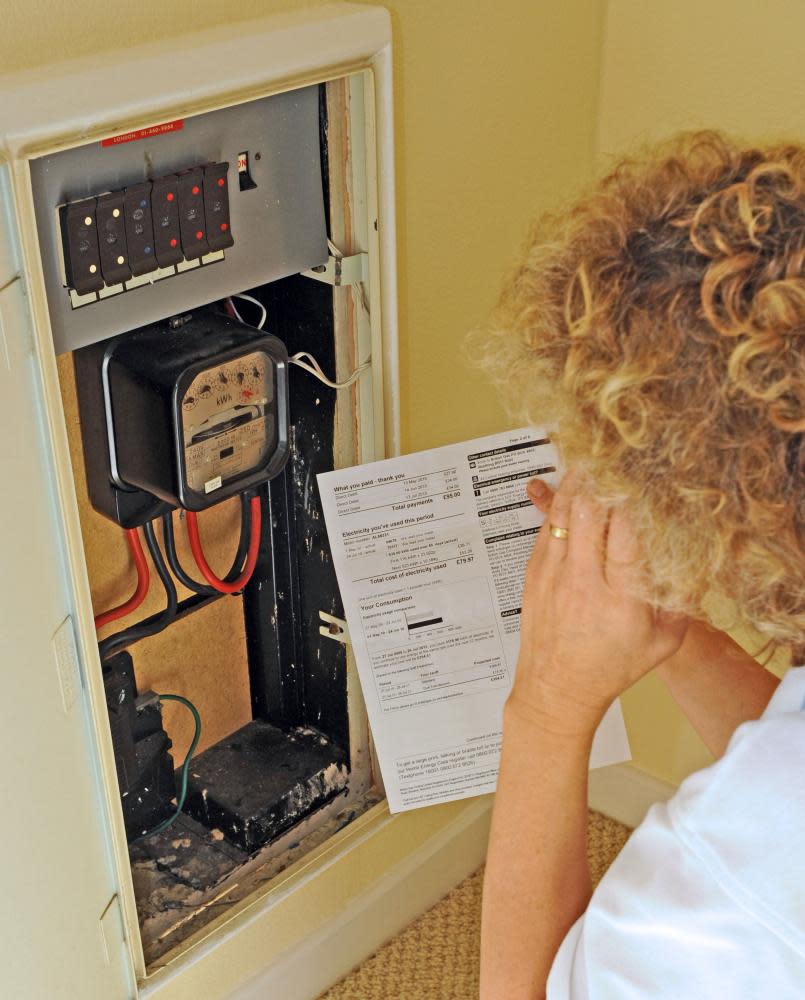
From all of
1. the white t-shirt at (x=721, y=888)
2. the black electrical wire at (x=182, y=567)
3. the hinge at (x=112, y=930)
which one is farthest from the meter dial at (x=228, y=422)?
the white t-shirt at (x=721, y=888)

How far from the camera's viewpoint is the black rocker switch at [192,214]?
1.05 metres

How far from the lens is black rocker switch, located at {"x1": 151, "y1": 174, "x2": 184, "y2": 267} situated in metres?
1.03

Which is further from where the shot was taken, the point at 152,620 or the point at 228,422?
the point at 152,620

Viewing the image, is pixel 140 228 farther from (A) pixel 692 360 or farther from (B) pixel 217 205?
(A) pixel 692 360

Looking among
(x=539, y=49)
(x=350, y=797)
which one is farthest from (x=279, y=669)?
(x=539, y=49)

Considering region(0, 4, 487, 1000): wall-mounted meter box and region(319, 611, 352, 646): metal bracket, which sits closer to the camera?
region(0, 4, 487, 1000): wall-mounted meter box

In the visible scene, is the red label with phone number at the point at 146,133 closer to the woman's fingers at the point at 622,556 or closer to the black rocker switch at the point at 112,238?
the black rocker switch at the point at 112,238

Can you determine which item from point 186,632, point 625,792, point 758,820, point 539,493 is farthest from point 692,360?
Answer: point 625,792

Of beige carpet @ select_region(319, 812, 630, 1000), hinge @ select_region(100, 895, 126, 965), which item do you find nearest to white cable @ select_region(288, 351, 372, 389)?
hinge @ select_region(100, 895, 126, 965)

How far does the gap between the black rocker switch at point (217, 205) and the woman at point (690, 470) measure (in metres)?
0.32

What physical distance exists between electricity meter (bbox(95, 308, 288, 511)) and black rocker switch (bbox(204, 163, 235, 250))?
0.11 m

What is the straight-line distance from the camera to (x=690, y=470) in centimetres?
79

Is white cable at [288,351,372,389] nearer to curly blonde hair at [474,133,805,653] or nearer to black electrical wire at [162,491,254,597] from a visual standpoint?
black electrical wire at [162,491,254,597]

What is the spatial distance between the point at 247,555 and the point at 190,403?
31cm
